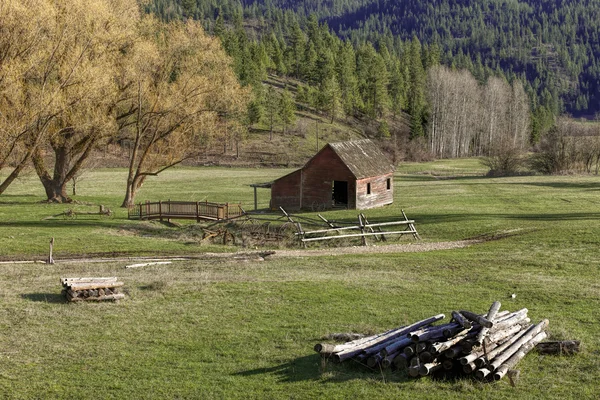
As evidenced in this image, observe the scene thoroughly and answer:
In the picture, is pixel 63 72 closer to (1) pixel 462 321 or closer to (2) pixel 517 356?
→ (1) pixel 462 321

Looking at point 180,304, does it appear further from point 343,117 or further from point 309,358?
point 343,117

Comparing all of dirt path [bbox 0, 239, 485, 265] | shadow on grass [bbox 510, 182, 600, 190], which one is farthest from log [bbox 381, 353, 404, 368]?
shadow on grass [bbox 510, 182, 600, 190]

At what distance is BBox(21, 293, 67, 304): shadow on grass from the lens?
2080 cm

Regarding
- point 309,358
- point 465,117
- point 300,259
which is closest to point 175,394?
point 309,358

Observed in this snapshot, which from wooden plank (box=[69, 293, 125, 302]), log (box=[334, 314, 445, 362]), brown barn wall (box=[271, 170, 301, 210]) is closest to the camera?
log (box=[334, 314, 445, 362])

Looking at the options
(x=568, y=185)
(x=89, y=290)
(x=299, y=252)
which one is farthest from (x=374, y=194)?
(x=89, y=290)

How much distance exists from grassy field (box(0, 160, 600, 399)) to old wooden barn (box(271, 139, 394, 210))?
540 inches

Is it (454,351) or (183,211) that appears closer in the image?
(454,351)

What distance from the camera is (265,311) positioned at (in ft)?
65.1

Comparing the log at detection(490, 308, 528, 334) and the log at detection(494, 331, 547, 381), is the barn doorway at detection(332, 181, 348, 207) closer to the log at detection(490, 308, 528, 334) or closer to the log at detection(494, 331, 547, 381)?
the log at detection(490, 308, 528, 334)

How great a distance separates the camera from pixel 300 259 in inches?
1172

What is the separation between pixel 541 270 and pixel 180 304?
566 inches

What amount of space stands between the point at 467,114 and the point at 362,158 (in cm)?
9648

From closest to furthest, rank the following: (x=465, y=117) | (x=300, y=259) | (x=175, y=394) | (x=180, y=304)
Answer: (x=175, y=394) < (x=180, y=304) < (x=300, y=259) < (x=465, y=117)
